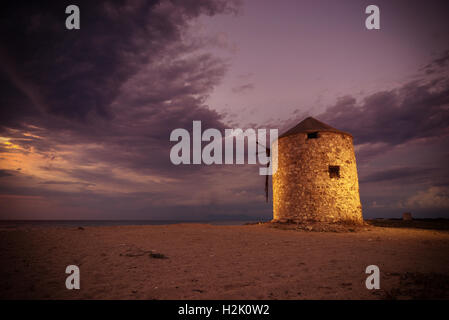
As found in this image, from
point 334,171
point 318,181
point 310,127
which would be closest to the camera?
point 318,181

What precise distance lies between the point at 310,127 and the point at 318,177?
372 centimetres

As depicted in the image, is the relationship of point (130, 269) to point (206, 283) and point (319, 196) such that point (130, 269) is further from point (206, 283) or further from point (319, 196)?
point (319, 196)

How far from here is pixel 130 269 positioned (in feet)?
20.0

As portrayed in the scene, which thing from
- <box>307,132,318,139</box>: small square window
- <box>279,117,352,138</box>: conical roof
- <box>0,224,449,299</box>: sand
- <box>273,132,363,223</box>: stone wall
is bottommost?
<box>0,224,449,299</box>: sand

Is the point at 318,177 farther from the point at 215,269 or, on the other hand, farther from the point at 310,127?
the point at 215,269

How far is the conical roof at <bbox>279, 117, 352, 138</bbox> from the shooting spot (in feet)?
54.1

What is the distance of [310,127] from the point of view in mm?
16875

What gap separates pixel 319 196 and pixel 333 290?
37.7ft

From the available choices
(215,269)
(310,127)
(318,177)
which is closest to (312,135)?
(310,127)

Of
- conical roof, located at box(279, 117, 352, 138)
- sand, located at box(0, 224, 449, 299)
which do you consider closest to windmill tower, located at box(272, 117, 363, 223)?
conical roof, located at box(279, 117, 352, 138)

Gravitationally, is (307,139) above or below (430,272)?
above

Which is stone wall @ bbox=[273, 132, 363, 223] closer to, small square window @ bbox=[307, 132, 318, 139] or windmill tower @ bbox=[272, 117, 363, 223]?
windmill tower @ bbox=[272, 117, 363, 223]

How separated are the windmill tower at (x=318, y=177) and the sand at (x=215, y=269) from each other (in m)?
5.66
